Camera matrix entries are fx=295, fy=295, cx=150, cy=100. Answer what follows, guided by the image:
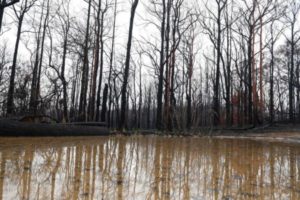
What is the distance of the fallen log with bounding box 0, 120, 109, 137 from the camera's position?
23.8 feet

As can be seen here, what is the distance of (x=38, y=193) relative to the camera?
193 cm

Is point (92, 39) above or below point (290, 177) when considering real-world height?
above

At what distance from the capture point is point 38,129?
7992 millimetres

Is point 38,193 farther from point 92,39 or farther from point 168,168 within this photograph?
point 92,39

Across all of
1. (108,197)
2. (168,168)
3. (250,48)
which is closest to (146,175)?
(168,168)

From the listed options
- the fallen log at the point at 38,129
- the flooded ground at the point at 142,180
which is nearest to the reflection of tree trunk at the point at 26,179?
the flooded ground at the point at 142,180

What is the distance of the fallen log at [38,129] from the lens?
7.26m

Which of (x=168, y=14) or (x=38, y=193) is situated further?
(x=168, y=14)

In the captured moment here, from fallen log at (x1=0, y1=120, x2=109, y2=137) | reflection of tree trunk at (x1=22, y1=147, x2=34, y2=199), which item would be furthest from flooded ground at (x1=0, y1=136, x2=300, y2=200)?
fallen log at (x1=0, y1=120, x2=109, y2=137)

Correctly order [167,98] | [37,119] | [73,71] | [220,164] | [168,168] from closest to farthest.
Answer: [168,168]
[220,164]
[37,119]
[167,98]
[73,71]

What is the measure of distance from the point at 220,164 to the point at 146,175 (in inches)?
50.1

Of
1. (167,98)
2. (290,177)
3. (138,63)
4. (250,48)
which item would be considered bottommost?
(290,177)

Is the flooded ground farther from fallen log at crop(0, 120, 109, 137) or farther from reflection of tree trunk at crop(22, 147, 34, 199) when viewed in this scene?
fallen log at crop(0, 120, 109, 137)

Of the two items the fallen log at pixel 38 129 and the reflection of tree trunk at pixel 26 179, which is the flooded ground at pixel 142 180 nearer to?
the reflection of tree trunk at pixel 26 179
